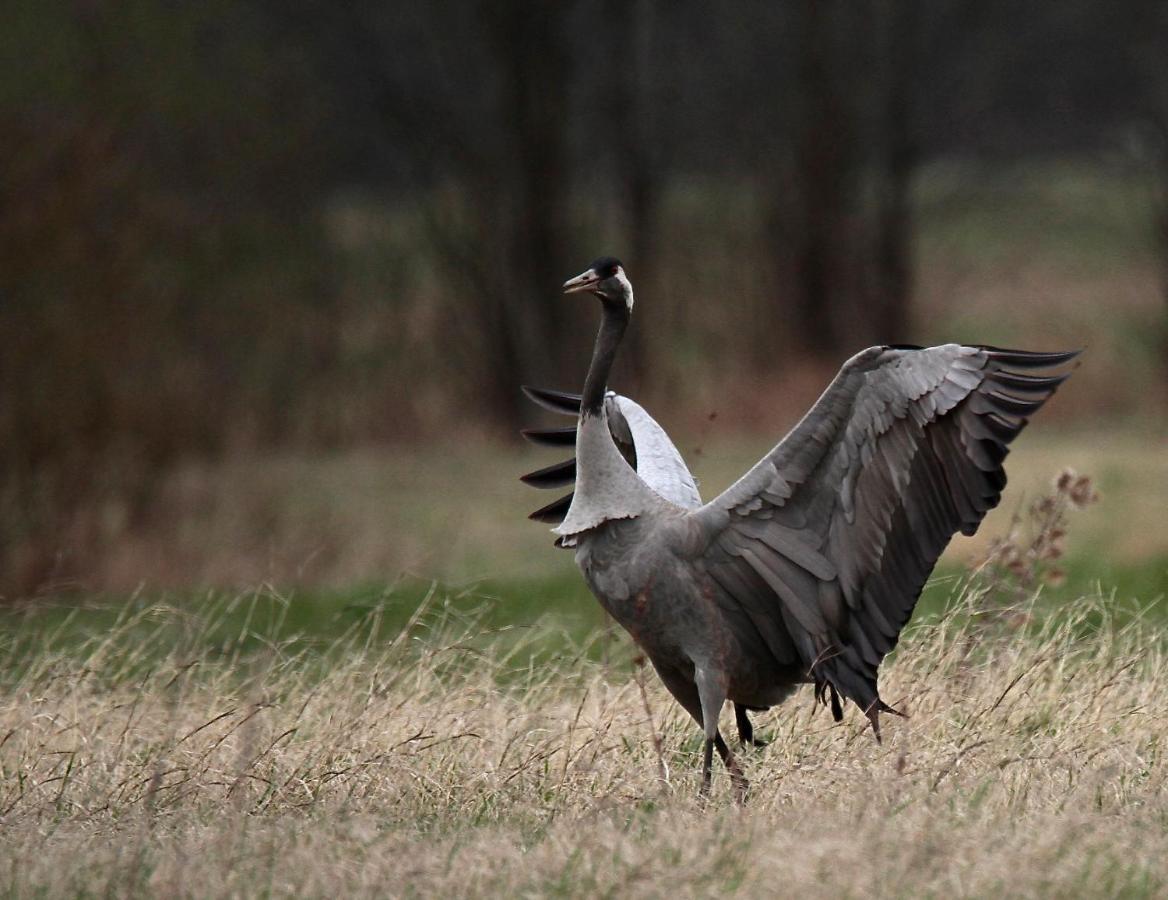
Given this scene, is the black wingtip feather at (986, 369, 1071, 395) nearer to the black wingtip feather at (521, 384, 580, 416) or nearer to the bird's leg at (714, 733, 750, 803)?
the bird's leg at (714, 733, 750, 803)

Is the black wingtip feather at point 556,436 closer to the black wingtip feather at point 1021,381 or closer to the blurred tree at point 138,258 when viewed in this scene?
the black wingtip feather at point 1021,381

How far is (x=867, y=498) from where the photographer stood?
5.31 meters

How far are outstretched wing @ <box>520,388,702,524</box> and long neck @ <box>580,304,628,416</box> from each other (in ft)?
1.95

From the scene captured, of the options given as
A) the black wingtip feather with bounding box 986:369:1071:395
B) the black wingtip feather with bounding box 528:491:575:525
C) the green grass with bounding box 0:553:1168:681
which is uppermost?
the black wingtip feather with bounding box 986:369:1071:395

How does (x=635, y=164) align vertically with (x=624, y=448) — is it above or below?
above

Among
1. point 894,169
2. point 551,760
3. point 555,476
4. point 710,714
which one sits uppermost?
point 894,169

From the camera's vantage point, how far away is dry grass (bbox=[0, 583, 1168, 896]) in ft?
14.2

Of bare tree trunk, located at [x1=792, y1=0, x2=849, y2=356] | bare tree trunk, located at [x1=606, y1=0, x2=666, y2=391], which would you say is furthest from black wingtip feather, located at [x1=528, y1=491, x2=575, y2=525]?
bare tree trunk, located at [x1=792, y1=0, x2=849, y2=356]

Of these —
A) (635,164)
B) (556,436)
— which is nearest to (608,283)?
(556,436)

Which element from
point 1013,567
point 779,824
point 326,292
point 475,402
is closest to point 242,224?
point 326,292

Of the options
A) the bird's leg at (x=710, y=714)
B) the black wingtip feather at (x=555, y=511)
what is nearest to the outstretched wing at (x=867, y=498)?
the bird's leg at (x=710, y=714)

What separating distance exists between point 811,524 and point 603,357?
810 mm

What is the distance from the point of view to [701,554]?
5.49 meters

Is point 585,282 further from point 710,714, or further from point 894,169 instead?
point 894,169
